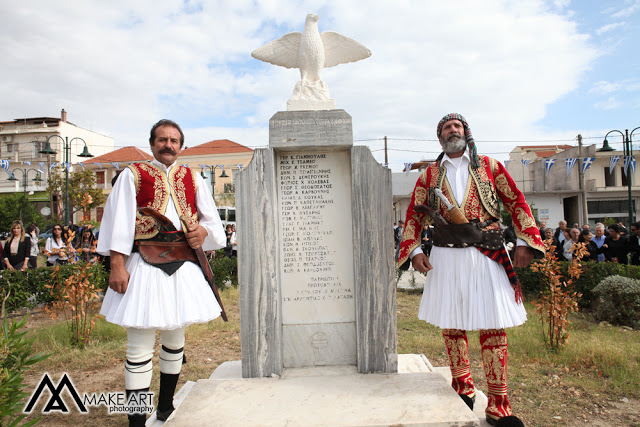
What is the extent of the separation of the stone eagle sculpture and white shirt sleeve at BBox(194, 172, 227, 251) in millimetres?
Result: 1191

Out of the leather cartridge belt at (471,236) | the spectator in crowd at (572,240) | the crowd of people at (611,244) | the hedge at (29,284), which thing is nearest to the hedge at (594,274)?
the crowd of people at (611,244)

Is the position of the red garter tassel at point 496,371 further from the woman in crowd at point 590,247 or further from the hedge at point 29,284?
the woman in crowd at point 590,247

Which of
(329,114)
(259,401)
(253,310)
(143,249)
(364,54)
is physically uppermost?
(364,54)

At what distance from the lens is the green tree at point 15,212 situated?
3125 centimetres

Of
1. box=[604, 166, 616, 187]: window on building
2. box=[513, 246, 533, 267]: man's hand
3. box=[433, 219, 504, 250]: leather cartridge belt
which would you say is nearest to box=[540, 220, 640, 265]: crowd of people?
box=[513, 246, 533, 267]: man's hand

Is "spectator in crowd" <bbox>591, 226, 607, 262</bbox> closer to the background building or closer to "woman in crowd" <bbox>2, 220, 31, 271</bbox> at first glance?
"woman in crowd" <bbox>2, 220, 31, 271</bbox>

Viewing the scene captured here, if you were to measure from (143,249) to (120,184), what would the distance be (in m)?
0.53

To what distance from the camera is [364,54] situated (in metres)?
4.35

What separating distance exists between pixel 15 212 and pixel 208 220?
3528 cm

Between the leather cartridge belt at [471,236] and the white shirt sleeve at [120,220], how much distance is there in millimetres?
2390

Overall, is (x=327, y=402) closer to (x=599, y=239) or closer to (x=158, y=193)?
(x=158, y=193)

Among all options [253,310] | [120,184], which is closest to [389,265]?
[253,310]

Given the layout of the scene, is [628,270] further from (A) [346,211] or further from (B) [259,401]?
(B) [259,401]

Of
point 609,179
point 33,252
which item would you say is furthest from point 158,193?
point 609,179
